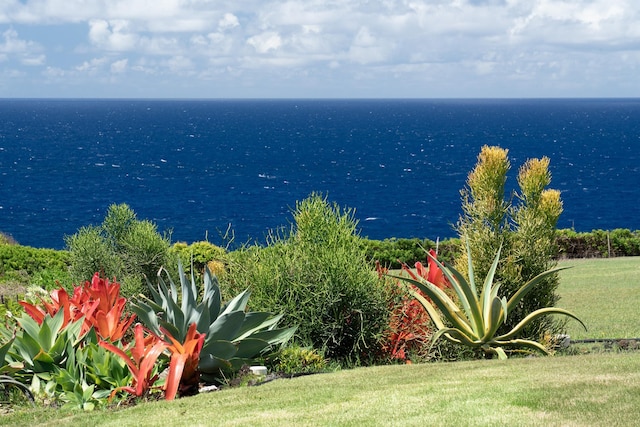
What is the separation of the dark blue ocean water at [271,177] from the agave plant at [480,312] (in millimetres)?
19965

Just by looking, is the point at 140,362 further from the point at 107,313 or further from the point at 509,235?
the point at 509,235

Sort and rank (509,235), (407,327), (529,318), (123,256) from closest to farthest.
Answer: (529,318)
(407,327)
(509,235)
(123,256)

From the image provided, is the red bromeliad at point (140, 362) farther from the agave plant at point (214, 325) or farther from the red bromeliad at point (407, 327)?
the red bromeliad at point (407, 327)

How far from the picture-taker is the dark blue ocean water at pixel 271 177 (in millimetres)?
55309

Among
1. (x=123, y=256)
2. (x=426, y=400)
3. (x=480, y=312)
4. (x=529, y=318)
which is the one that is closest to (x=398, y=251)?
(x=123, y=256)

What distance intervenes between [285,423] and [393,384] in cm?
167

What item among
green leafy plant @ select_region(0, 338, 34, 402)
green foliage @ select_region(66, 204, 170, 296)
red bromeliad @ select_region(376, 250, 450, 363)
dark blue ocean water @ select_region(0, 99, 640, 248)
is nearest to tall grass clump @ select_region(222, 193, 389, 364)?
red bromeliad @ select_region(376, 250, 450, 363)

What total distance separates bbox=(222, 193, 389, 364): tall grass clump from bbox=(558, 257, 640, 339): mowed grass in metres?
3.64

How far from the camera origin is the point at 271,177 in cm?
7981

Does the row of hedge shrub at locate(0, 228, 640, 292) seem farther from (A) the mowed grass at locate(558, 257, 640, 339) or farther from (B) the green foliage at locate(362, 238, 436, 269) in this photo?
(A) the mowed grass at locate(558, 257, 640, 339)

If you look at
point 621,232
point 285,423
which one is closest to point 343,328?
point 285,423

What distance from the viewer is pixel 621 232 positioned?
25828 millimetres

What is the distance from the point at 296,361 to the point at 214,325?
1.12m

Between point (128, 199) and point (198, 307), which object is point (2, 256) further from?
point (128, 199)
